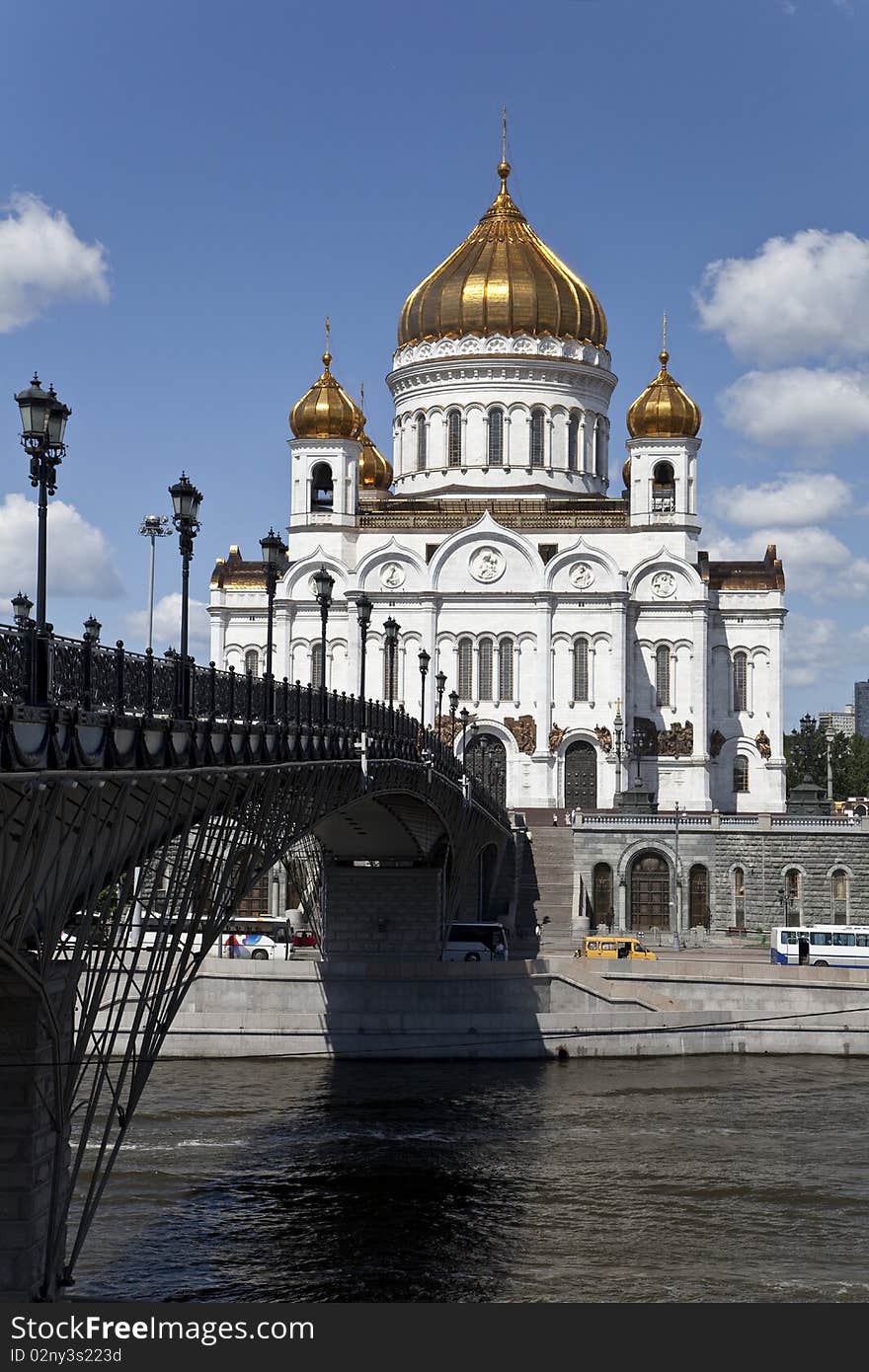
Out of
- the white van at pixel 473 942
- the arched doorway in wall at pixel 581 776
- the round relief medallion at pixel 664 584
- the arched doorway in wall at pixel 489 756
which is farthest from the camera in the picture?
the round relief medallion at pixel 664 584

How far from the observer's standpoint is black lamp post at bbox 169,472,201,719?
2205 centimetres

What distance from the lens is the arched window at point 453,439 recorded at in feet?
268

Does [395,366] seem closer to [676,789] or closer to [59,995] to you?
[676,789]

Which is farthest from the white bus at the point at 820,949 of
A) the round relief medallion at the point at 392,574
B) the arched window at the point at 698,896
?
the round relief medallion at the point at 392,574

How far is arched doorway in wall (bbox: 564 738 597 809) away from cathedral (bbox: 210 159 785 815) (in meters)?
0.08

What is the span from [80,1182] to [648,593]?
163 feet

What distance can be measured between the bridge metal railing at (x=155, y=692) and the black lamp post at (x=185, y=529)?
0.12 ft

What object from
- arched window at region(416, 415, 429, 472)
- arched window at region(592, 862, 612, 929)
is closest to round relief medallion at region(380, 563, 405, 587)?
arched window at region(416, 415, 429, 472)

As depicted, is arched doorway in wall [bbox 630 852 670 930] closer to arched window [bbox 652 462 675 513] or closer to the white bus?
the white bus

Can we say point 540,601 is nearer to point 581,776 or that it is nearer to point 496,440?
point 581,776

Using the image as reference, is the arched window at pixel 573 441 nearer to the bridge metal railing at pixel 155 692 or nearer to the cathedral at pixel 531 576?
the cathedral at pixel 531 576

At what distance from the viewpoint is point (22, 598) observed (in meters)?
32.5

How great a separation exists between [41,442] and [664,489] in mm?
62850

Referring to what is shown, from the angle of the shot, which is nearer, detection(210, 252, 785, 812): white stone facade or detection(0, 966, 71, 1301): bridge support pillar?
detection(0, 966, 71, 1301): bridge support pillar
